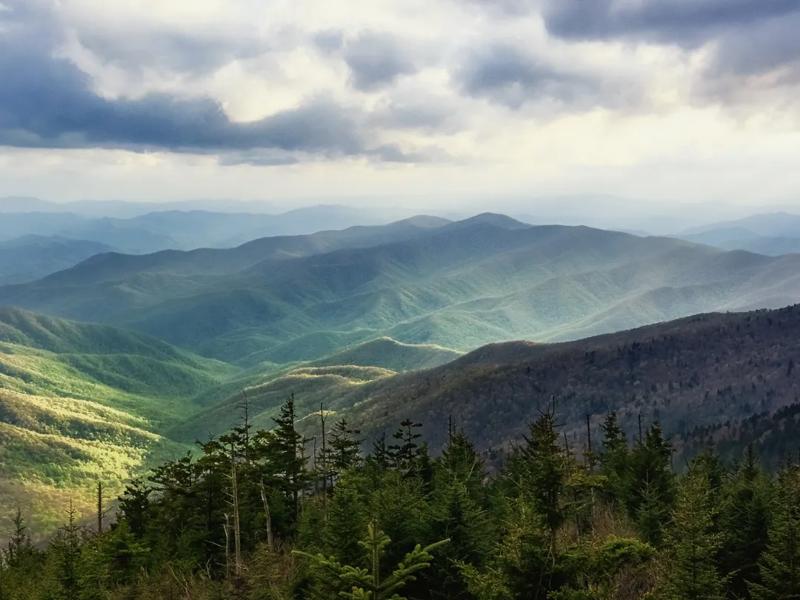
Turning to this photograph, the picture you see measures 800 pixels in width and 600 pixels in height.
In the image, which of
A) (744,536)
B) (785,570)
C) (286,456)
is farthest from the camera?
(286,456)

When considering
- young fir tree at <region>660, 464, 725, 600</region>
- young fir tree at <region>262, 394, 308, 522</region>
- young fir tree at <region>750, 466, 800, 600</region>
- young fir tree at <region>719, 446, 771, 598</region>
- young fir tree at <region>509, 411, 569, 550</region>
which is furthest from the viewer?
young fir tree at <region>262, 394, 308, 522</region>

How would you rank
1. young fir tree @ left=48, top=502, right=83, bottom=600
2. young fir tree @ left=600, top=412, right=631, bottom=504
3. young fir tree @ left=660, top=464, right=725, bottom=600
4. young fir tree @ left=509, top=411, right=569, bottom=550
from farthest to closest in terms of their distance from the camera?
young fir tree @ left=600, top=412, right=631, bottom=504
young fir tree @ left=48, top=502, right=83, bottom=600
young fir tree @ left=660, top=464, right=725, bottom=600
young fir tree @ left=509, top=411, right=569, bottom=550

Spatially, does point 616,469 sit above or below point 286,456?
below

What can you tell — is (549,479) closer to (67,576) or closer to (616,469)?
(67,576)

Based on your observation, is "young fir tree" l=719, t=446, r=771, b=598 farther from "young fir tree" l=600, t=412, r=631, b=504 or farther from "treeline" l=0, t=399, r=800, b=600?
"young fir tree" l=600, t=412, r=631, b=504

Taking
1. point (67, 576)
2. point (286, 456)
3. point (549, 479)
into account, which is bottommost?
point (67, 576)

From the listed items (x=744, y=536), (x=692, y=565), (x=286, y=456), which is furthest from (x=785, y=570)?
(x=286, y=456)

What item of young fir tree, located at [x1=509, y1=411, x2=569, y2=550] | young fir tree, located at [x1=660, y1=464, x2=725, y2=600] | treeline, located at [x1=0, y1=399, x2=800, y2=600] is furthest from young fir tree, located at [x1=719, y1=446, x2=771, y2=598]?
young fir tree, located at [x1=509, y1=411, x2=569, y2=550]

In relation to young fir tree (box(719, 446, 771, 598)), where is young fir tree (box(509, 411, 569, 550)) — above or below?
above

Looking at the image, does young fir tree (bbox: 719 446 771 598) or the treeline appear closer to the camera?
the treeline
